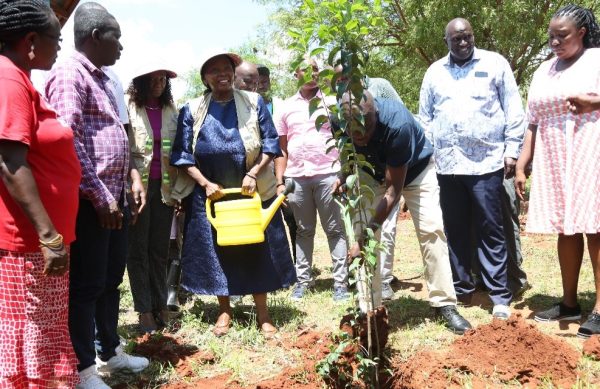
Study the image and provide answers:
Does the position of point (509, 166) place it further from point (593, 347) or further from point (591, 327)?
point (593, 347)

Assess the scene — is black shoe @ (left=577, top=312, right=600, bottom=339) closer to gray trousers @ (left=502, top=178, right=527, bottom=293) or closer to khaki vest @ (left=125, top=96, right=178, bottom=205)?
gray trousers @ (left=502, top=178, right=527, bottom=293)

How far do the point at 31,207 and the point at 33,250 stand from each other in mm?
226

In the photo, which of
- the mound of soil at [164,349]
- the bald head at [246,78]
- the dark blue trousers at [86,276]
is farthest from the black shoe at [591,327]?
the bald head at [246,78]

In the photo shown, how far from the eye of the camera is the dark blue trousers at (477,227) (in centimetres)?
442

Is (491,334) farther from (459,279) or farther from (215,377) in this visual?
(215,377)

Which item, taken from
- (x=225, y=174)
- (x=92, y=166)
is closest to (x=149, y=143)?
(x=225, y=174)

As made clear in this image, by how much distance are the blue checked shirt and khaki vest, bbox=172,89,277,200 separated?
1.41 meters

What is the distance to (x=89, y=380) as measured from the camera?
304cm

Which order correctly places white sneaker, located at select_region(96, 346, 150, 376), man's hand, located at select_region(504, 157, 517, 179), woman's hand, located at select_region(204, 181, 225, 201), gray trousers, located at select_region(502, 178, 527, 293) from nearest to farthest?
white sneaker, located at select_region(96, 346, 150, 376)
woman's hand, located at select_region(204, 181, 225, 201)
man's hand, located at select_region(504, 157, 517, 179)
gray trousers, located at select_region(502, 178, 527, 293)

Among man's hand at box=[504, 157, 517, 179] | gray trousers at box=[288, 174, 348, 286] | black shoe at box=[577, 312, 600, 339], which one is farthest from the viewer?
gray trousers at box=[288, 174, 348, 286]

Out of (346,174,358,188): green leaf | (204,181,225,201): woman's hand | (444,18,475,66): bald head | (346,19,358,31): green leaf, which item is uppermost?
(444,18,475,66): bald head

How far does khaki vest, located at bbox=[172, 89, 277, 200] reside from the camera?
4.13 meters

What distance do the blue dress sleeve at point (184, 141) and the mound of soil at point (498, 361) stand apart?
1986 millimetres

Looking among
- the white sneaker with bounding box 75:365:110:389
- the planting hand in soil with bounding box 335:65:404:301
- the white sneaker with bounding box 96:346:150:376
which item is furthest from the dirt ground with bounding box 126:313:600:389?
the planting hand in soil with bounding box 335:65:404:301
